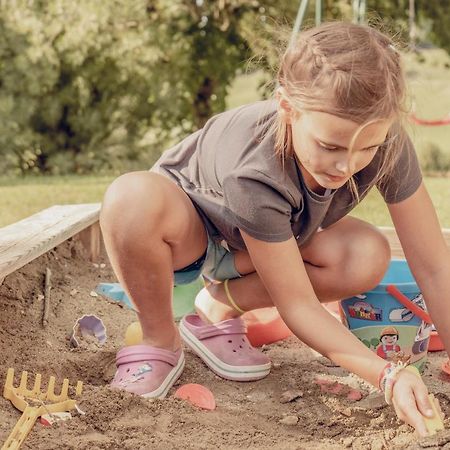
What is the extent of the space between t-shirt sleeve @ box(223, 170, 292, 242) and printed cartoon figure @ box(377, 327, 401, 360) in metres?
0.58

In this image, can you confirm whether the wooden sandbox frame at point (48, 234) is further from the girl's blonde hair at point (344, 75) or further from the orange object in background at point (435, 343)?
the girl's blonde hair at point (344, 75)

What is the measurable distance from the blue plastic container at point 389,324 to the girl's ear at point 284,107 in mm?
682

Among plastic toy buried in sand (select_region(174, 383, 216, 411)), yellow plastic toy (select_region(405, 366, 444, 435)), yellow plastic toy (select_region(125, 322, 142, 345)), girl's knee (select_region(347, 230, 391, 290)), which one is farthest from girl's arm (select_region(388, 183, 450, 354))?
yellow plastic toy (select_region(125, 322, 142, 345))

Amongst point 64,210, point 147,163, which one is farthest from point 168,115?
point 64,210

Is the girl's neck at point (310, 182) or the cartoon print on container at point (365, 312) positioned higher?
the girl's neck at point (310, 182)

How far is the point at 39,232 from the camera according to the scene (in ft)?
9.20

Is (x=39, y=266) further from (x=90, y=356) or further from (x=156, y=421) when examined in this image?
(x=156, y=421)

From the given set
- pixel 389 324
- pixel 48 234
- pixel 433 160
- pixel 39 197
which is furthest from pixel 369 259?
pixel 433 160

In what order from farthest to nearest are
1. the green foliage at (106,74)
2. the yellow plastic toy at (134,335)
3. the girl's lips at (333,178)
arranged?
the green foliage at (106,74) → the yellow plastic toy at (134,335) → the girl's lips at (333,178)

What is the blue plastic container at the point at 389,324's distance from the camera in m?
2.39

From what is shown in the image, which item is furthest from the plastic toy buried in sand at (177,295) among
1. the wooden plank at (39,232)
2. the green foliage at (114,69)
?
the green foliage at (114,69)

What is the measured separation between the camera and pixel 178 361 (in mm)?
2330

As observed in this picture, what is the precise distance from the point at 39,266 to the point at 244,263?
89 cm

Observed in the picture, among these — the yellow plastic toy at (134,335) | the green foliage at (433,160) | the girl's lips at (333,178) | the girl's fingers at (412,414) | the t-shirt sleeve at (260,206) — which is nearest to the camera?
the girl's fingers at (412,414)
